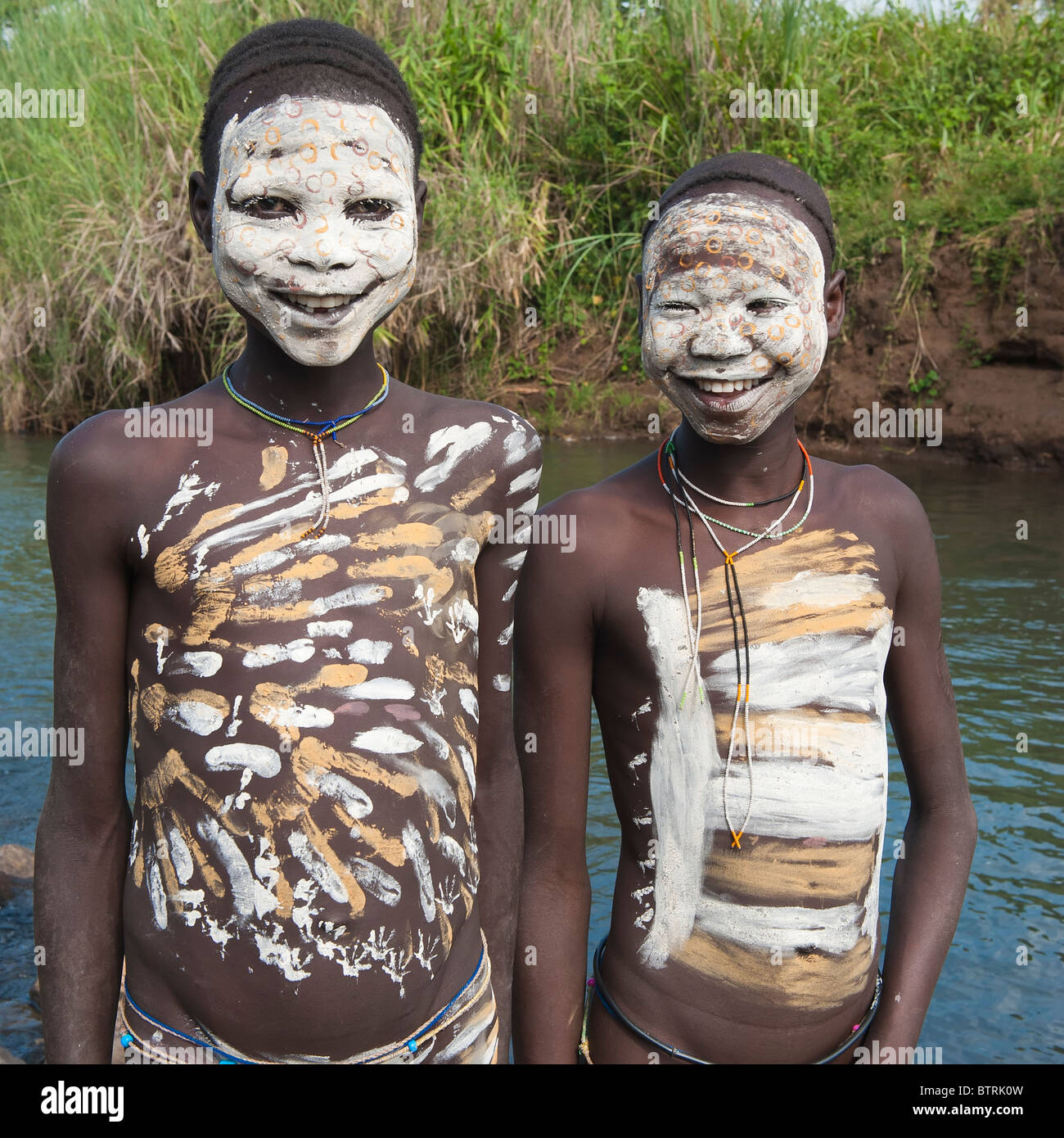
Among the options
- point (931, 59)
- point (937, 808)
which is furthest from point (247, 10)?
point (937, 808)

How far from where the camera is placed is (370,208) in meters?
1.93

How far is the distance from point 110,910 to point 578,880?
705 millimetres

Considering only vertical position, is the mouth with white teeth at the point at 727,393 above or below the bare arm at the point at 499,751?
above

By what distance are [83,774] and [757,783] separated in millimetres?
992

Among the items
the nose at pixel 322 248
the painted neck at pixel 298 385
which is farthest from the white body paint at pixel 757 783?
the nose at pixel 322 248

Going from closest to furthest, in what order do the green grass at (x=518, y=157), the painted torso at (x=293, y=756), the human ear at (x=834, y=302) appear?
the painted torso at (x=293, y=756) < the human ear at (x=834, y=302) < the green grass at (x=518, y=157)

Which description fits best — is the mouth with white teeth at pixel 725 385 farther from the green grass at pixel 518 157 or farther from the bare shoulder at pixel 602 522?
the green grass at pixel 518 157

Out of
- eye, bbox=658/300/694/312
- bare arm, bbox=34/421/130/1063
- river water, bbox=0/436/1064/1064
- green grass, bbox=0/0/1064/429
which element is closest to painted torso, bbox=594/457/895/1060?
eye, bbox=658/300/694/312

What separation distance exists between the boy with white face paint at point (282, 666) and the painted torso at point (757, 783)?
27 cm

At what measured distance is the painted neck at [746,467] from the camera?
82.4 inches

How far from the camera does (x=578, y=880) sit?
2033 millimetres

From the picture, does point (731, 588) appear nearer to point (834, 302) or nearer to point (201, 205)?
point (834, 302)

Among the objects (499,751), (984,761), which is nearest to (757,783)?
(499,751)

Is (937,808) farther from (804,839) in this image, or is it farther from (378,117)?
(378,117)
